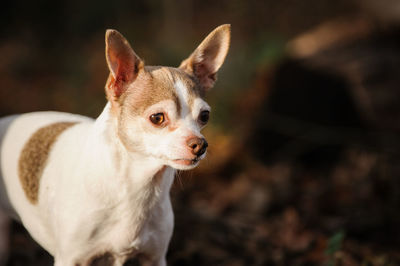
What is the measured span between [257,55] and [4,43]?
6378mm

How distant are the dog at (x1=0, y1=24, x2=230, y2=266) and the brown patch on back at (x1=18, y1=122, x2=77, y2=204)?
0.01 metres

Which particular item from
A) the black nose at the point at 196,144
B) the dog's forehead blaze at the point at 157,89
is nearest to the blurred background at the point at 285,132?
the dog's forehead blaze at the point at 157,89

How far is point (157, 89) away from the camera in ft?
9.44

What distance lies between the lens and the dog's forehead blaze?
2854mm

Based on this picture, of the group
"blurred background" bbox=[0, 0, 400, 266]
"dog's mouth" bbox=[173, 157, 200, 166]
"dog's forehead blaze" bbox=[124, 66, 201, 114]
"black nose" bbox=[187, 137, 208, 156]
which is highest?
"dog's forehead blaze" bbox=[124, 66, 201, 114]

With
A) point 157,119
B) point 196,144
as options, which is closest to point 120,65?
point 157,119

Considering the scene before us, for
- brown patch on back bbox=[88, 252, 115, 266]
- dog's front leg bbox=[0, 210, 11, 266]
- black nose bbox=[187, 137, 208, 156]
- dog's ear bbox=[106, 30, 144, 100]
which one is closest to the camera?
black nose bbox=[187, 137, 208, 156]

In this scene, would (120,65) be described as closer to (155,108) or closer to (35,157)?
(155,108)

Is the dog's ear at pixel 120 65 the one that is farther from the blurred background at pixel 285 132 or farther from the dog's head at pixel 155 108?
the blurred background at pixel 285 132

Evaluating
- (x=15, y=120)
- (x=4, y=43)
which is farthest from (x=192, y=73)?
(x=4, y=43)

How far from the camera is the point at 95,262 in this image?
312 cm

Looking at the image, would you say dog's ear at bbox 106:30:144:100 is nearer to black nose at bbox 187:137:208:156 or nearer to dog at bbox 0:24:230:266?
dog at bbox 0:24:230:266

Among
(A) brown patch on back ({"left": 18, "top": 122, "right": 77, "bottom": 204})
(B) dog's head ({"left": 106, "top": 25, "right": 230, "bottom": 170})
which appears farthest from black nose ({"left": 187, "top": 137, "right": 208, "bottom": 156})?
(A) brown patch on back ({"left": 18, "top": 122, "right": 77, "bottom": 204})

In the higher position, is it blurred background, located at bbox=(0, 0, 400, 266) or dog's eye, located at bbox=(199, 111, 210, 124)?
dog's eye, located at bbox=(199, 111, 210, 124)
